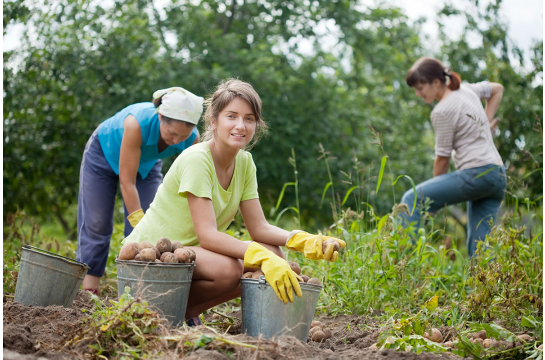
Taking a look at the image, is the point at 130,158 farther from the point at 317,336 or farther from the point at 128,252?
the point at 317,336

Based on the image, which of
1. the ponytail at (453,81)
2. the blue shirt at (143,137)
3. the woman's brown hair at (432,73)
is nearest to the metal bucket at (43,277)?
the blue shirt at (143,137)

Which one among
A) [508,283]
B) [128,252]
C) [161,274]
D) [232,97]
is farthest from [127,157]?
[508,283]

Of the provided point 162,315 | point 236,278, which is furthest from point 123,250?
point 236,278

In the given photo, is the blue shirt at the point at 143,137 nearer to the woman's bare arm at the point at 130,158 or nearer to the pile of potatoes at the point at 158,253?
the woman's bare arm at the point at 130,158

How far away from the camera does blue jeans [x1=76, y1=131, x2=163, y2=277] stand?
3275 mm

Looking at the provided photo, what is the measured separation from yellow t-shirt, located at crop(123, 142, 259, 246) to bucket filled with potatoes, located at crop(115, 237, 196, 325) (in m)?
0.25

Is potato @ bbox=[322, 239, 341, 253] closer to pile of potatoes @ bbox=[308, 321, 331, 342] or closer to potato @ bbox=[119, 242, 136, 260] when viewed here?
pile of potatoes @ bbox=[308, 321, 331, 342]

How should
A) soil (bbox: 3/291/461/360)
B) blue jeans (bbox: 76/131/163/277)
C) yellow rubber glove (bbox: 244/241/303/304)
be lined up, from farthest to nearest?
blue jeans (bbox: 76/131/163/277)
yellow rubber glove (bbox: 244/241/303/304)
soil (bbox: 3/291/461/360)

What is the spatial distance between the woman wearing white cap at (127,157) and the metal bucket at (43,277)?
0.63 metres

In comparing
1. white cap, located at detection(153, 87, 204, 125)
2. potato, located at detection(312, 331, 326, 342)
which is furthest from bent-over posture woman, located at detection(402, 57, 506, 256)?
white cap, located at detection(153, 87, 204, 125)

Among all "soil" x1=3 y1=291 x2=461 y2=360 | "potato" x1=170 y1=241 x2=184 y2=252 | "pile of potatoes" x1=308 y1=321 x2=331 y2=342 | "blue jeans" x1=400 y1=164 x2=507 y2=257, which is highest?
"blue jeans" x1=400 y1=164 x2=507 y2=257

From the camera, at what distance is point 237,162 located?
2523mm

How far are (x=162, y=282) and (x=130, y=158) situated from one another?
129cm

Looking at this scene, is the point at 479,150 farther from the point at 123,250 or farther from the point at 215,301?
the point at 123,250
